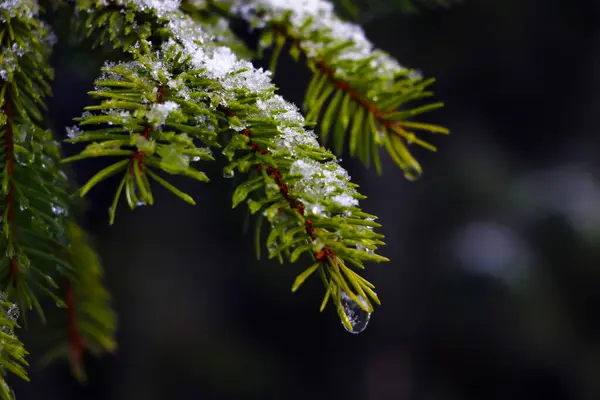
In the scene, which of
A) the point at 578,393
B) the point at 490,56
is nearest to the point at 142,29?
the point at 490,56

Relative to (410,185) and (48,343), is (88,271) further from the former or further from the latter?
(410,185)

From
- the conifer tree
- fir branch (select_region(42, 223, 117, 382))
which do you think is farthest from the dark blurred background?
the conifer tree

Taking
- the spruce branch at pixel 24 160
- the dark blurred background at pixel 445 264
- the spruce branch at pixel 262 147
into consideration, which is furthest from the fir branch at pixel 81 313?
the dark blurred background at pixel 445 264

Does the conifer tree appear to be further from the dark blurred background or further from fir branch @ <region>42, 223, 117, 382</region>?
the dark blurred background

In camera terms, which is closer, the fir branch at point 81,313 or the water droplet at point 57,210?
the water droplet at point 57,210

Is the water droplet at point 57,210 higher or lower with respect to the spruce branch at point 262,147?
lower

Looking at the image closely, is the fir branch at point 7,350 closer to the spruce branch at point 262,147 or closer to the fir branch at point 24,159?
the fir branch at point 24,159

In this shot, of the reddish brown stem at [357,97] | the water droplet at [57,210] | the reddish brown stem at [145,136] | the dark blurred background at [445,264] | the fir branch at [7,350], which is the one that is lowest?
the dark blurred background at [445,264]
